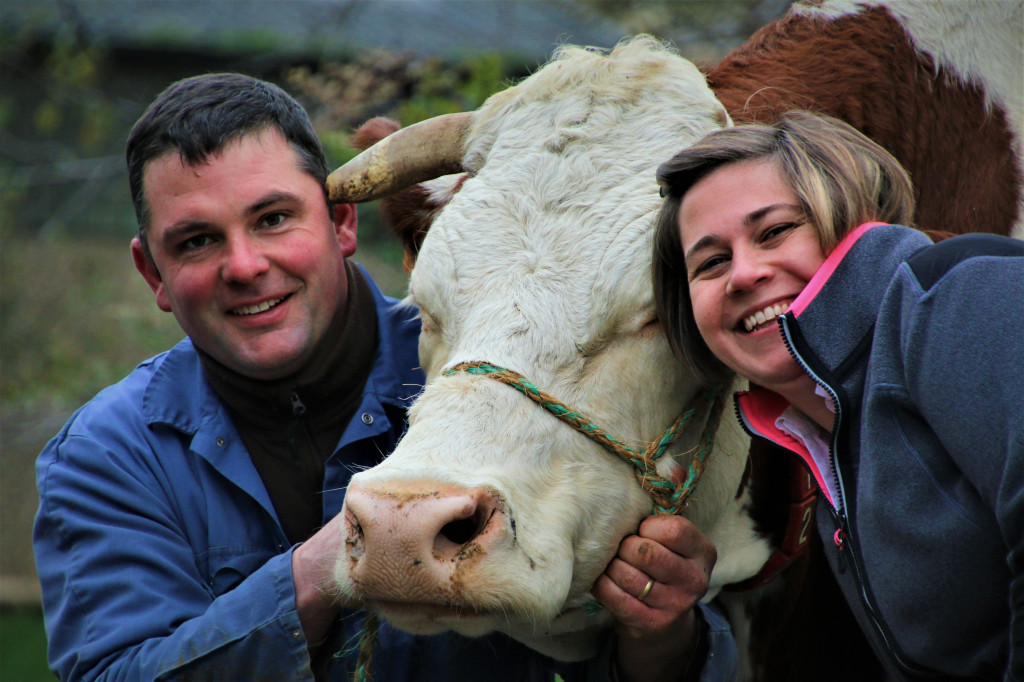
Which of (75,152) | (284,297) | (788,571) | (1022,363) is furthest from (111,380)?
(1022,363)

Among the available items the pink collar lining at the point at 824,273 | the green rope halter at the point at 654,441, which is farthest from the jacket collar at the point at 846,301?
the green rope halter at the point at 654,441

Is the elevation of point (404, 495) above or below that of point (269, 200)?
below

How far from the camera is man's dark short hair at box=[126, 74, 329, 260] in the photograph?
2658mm

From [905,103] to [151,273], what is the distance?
2.39 m

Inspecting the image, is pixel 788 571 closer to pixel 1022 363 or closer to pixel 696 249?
pixel 696 249

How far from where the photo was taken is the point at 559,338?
206cm

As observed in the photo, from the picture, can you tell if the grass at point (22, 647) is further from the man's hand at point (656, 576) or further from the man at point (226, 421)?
the man's hand at point (656, 576)

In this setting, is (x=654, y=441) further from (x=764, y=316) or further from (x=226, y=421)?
(x=226, y=421)

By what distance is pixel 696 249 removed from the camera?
6.42 feet

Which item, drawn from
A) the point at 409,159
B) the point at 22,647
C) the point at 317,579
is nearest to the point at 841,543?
the point at 317,579

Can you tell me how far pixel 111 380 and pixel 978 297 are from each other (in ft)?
24.4

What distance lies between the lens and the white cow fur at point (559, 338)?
1.87 m

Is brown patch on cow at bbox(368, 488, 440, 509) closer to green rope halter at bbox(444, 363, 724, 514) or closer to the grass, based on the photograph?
green rope halter at bbox(444, 363, 724, 514)

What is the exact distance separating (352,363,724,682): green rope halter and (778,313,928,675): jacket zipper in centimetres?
38
